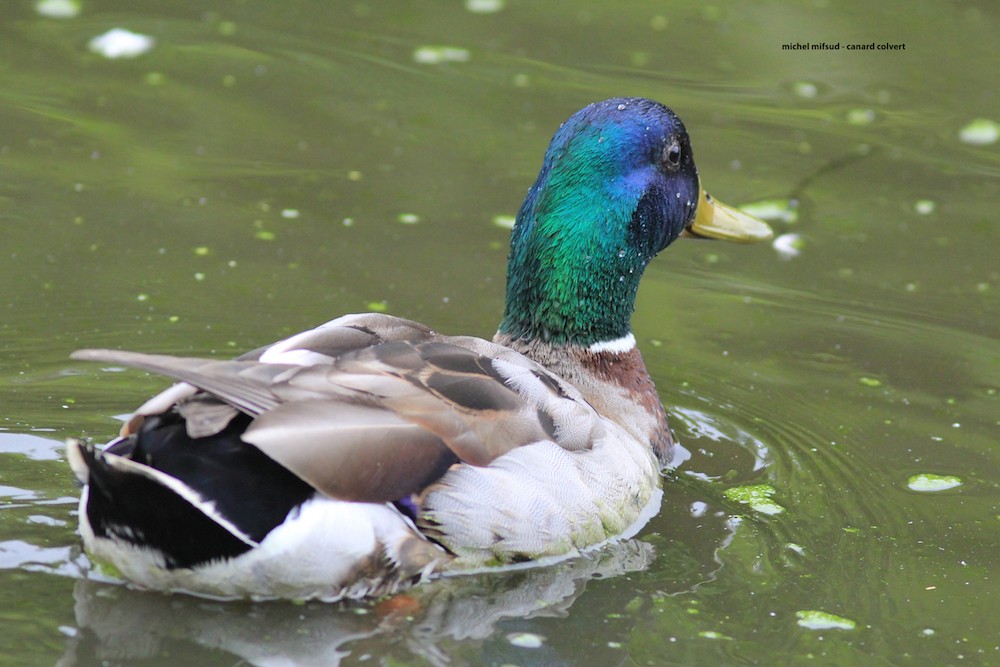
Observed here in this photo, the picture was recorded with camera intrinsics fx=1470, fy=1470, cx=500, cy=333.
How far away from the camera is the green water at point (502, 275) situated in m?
4.63

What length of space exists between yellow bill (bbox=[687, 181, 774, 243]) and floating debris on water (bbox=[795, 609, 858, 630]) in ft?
7.40

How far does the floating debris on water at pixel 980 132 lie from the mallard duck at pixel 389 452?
13.1 ft

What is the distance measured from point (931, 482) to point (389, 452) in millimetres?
2442

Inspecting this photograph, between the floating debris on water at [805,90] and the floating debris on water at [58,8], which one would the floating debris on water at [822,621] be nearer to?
the floating debris on water at [805,90]

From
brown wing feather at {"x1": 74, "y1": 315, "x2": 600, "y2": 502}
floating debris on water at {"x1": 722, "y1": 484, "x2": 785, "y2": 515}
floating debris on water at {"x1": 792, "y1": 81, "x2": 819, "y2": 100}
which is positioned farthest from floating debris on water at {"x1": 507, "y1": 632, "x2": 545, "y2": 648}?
floating debris on water at {"x1": 792, "y1": 81, "x2": 819, "y2": 100}

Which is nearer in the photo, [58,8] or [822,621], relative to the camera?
[822,621]

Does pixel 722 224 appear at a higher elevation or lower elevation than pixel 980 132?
lower

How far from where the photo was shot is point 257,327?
6637 millimetres

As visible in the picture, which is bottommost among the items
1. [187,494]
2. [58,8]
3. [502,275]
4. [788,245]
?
[187,494]

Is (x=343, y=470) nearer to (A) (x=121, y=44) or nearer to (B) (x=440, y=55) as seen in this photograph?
(B) (x=440, y=55)

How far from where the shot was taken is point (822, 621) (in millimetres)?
4719

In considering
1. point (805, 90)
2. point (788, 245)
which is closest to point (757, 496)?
point (788, 245)

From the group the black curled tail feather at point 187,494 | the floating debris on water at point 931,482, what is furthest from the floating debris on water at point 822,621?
the black curled tail feather at point 187,494

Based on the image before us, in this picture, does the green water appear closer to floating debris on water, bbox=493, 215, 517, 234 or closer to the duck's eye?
floating debris on water, bbox=493, 215, 517, 234
